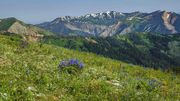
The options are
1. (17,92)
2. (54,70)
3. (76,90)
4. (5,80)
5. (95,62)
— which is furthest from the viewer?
(95,62)

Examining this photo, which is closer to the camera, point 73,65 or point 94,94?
point 94,94

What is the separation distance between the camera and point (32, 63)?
17125mm

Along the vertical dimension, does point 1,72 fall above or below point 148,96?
above

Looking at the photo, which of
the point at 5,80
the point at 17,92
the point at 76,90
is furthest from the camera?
the point at 76,90

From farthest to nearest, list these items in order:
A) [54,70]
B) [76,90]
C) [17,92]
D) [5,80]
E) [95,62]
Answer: [95,62] → [54,70] → [76,90] → [5,80] → [17,92]

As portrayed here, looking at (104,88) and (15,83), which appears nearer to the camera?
(15,83)

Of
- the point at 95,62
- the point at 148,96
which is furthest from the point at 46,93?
the point at 95,62

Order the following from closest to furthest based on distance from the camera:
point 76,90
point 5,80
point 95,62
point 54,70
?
point 5,80, point 76,90, point 54,70, point 95,62

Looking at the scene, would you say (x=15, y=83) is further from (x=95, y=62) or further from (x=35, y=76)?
(x=95, y=62)

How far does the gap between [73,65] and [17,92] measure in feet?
16.6

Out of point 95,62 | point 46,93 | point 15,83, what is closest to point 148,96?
point 46,93

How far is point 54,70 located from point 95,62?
7.27 meters

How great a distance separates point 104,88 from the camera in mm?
14320

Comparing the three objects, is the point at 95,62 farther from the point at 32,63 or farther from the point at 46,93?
the point at 46,93
